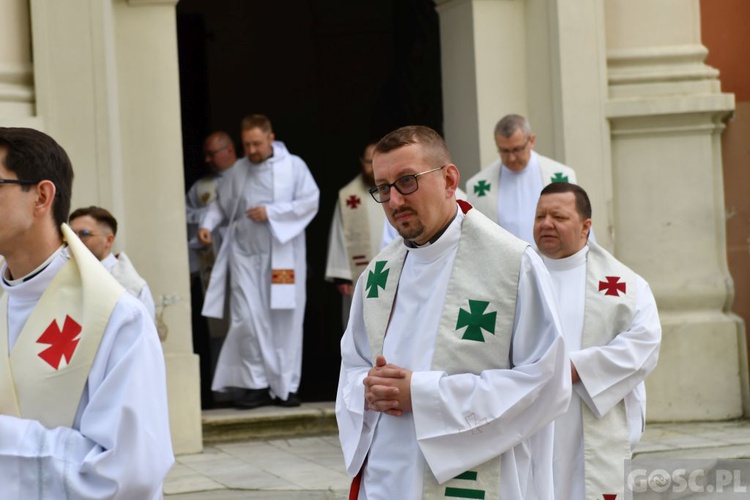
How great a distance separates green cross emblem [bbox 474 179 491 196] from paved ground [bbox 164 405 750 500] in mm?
1801

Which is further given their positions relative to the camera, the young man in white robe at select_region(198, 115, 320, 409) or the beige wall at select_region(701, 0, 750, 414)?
the beige wall at select_region(701, 0, 750, 414)

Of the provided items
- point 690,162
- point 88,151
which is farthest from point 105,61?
point 690,162

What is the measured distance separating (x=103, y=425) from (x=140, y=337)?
0.22m

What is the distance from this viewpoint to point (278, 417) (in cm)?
910

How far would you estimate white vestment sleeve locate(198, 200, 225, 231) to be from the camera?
9.77 meters

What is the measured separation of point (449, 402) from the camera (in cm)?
387

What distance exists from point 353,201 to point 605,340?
459cm

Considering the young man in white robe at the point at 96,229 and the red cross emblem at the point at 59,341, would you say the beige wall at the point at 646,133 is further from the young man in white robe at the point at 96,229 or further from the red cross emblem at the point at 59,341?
the red cross emblem at the point at 59,341

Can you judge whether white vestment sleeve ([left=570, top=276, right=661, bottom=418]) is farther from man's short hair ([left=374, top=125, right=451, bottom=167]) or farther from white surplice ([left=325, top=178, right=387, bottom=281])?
white surplice ([left=325, top=178, right=387, bottom=281])

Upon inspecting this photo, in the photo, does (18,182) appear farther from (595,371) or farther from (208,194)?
(208,194)

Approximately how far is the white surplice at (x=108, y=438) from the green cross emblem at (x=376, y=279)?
1.18 metres

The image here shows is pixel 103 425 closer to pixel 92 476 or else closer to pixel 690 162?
pixel 92 476

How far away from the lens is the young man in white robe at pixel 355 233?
9789 mm

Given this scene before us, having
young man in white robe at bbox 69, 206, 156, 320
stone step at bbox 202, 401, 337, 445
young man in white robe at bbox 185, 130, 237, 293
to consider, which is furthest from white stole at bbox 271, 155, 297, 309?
young man in white robe at bbox 69, 206, 156, 320
